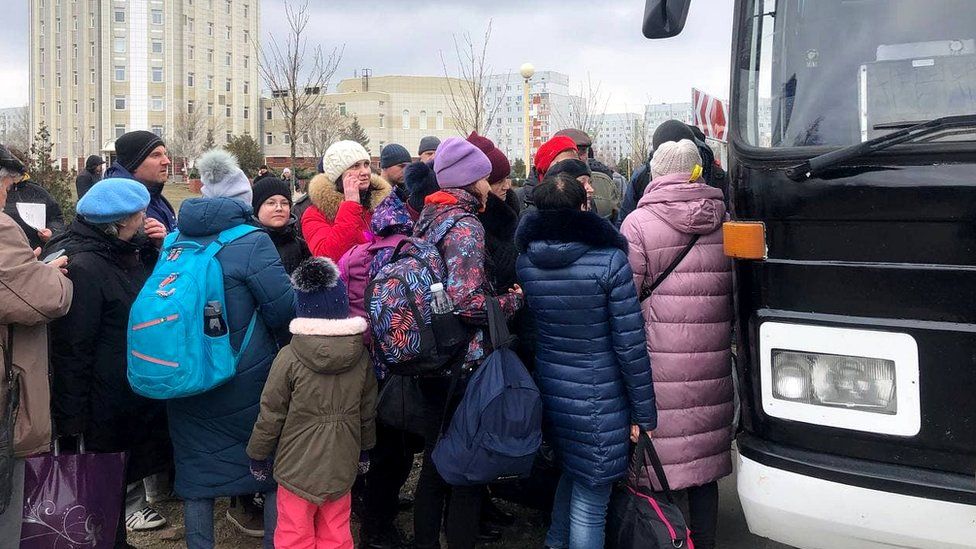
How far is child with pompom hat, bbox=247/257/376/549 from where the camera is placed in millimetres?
3527

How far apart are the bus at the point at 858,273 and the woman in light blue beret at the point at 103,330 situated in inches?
115

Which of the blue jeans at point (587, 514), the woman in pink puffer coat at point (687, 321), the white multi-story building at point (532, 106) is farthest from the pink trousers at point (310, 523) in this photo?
the white multi-story building at point (532, 106)

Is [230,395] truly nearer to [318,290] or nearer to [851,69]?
[318,290]

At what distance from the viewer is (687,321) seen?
145 inches

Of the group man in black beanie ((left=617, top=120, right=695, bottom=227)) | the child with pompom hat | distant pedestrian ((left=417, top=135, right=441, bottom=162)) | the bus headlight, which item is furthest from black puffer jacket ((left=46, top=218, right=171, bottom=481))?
the bus headlight

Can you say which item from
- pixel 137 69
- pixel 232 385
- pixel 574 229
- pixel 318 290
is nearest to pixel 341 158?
pixel 318 290

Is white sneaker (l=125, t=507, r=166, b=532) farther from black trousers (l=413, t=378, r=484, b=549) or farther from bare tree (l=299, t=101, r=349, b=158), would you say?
A: bare tree (l=299, t=101, r=349, b=158)

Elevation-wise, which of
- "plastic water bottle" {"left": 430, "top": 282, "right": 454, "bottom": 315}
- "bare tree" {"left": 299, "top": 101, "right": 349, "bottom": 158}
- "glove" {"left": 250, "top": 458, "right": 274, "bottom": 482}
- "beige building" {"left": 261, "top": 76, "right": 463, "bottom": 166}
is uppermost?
"beige building" {"left": 261, "top": 76, "right": 463, "bottom": 166}

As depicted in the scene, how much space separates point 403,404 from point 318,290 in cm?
67

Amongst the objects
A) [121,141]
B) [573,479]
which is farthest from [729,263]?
[121,141]

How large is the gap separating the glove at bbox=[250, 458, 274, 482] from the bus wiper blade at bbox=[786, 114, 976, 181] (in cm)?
263

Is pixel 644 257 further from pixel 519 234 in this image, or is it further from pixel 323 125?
pixel 323 125

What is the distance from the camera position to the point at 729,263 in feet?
12.4

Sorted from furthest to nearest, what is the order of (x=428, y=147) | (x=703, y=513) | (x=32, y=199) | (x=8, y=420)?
(x=32, y=199)
(x=428, y=147)
(x=703, y=513)
(x=8, y=420)
